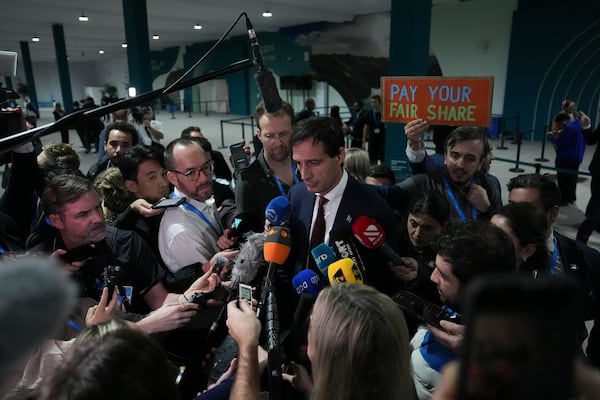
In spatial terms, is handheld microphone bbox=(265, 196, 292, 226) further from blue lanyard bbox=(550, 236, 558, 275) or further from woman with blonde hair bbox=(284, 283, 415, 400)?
blue lanyard bbox=(550, 236, 558, 275)

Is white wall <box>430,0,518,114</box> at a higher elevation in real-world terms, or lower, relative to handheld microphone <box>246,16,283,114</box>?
higher

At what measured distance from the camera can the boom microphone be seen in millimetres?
525

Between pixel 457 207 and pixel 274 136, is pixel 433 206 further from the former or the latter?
pixel 274 136

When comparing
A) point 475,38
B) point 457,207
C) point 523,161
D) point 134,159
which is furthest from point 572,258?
point 475,38

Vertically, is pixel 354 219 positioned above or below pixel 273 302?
above

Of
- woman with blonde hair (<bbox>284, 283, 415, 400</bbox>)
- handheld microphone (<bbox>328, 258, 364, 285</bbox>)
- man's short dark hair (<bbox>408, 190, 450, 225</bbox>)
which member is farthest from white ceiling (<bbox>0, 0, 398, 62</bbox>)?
woman with blonde hair (<bbox>284, 283, 415, 400</bbox>)

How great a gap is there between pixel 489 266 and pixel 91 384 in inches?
47.7

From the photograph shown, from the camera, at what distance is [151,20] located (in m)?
13.5

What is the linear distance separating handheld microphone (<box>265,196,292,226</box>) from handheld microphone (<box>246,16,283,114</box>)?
1.68ft

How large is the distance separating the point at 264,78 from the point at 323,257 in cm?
75

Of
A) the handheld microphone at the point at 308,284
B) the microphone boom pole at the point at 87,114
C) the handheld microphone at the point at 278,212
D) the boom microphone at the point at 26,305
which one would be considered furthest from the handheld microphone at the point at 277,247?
the boom microphone at the point at 26,305

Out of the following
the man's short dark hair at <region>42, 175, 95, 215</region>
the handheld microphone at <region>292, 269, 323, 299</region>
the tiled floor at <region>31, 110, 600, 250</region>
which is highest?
the man's short dark hair at <region>42, 175, 95, 215</region>

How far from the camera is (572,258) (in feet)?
6.44

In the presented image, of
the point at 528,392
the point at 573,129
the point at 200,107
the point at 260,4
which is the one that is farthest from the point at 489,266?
the point at 200,107
